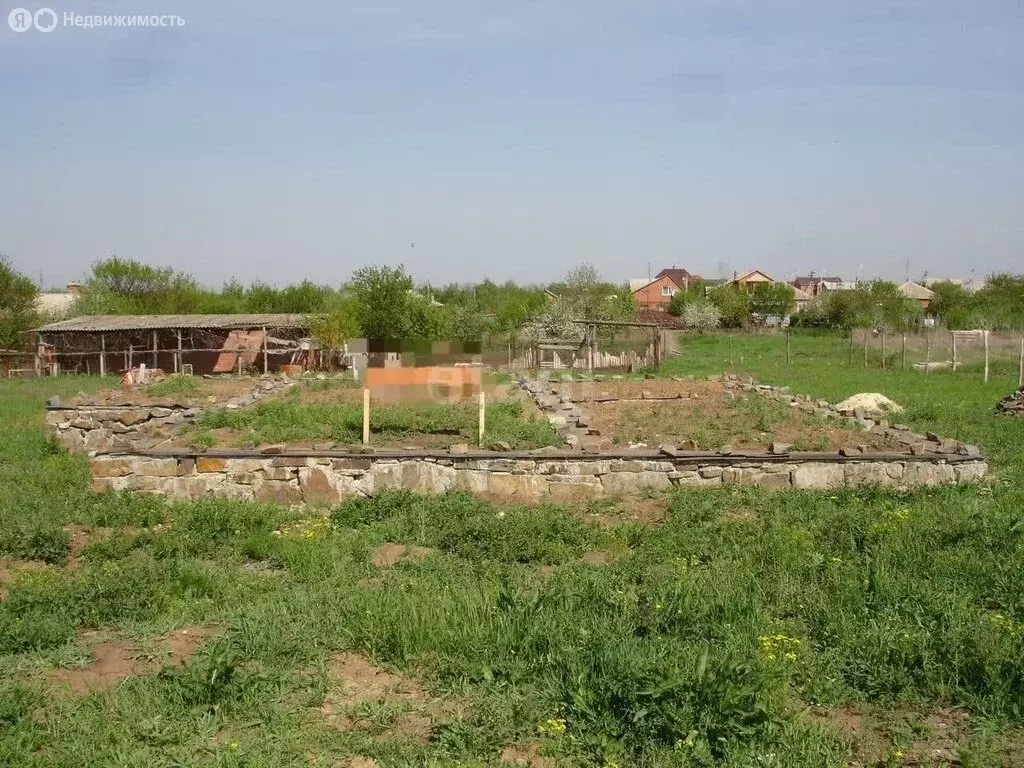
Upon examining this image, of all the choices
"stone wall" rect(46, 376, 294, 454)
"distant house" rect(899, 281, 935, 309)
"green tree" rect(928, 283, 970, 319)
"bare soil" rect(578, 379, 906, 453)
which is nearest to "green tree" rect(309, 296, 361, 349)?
"stone wall" rect(46, 376, 294, 454)

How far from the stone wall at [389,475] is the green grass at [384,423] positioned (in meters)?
1.27

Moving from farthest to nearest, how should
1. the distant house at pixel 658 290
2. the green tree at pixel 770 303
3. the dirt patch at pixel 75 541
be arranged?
1. the distant house at pixel 658 290
2. the green tree at pixel 770 303
3. the dirt patch at pixel 75 541

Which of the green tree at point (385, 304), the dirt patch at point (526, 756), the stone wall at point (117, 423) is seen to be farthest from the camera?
the green tree at point (385, 304)

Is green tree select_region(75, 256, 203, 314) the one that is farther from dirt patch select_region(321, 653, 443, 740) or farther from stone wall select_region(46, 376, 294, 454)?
dirt patch select_region(321, 653, 443, 740)

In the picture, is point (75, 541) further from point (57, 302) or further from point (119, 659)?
point (57, 302)

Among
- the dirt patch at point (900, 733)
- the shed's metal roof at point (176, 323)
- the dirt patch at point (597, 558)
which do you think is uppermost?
the shed's metal roof at point (176, 323)

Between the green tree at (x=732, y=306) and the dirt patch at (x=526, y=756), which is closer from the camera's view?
the dirt patch at (x=526, y=756)

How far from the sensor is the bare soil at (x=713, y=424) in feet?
37.6

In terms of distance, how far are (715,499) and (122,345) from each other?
31.3 metres

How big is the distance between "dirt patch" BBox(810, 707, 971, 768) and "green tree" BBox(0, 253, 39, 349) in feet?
129

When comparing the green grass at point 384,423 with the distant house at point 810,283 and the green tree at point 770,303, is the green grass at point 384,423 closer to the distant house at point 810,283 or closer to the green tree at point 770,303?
the green tree at point 770,303

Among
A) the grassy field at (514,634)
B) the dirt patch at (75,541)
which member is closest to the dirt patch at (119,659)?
the grassy field at (514,634)

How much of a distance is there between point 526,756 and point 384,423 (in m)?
8.89

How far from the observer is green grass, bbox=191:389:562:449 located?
1179 centimetres
